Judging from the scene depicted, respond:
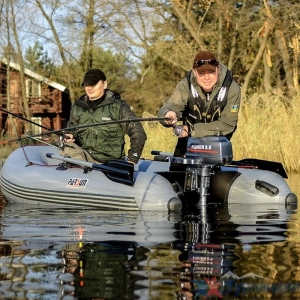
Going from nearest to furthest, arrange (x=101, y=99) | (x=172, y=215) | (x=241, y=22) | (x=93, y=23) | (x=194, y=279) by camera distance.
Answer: (x=194, y=279) → (x=172, y=215) → (x=101, y=99) → (x=241, y=22) → (x=93, y=23)

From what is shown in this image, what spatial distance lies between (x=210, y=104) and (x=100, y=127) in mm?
1414

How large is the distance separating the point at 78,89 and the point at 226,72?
36.4 meters

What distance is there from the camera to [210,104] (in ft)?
29.1

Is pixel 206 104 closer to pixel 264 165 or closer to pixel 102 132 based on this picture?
pixel 264 165

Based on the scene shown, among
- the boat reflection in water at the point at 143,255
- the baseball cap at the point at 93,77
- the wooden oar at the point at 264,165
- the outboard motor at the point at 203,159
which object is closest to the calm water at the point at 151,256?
the boat reflection in water at the point at 143,255

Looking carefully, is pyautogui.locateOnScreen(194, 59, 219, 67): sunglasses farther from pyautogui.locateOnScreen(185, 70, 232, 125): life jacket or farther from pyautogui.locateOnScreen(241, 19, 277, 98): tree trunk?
pyautogui.locateOnScreen(241, 19, 277, 98): tree trunk

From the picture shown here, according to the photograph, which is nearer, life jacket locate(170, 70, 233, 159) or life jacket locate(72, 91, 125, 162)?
life jacket locate(170, 70, 233, 159)

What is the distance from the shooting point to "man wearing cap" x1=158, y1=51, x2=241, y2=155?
8.66 m

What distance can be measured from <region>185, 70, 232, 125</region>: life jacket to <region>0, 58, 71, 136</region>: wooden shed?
33.3 meters

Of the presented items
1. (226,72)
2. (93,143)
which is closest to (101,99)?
(93,143)

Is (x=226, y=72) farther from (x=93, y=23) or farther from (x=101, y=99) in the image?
(x=93, y=23)

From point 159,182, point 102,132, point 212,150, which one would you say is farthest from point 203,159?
point 102,132

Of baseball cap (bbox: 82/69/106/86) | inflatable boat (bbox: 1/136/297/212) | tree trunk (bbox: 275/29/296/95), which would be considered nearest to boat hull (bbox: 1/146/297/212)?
inflatable boat (bbox: 1/136/297/212)

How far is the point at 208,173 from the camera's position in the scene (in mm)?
8281
